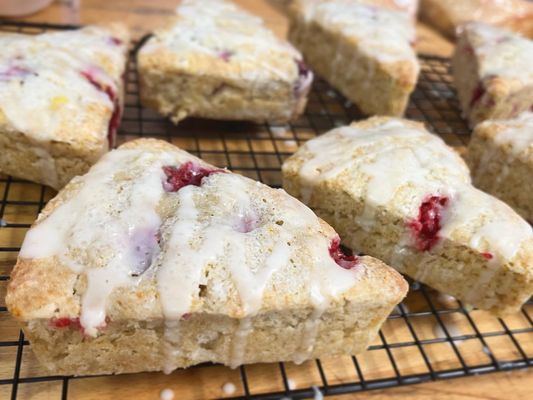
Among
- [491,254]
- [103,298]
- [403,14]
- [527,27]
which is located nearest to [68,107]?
[103,298]

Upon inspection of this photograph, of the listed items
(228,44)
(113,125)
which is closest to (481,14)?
(228,44)

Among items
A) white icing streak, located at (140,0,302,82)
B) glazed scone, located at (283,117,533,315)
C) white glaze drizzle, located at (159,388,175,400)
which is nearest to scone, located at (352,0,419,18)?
white icing streak, located at (140,0,302,82)

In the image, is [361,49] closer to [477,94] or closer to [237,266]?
[477,94]

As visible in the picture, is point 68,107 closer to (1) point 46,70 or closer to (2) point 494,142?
(1) point 46,70

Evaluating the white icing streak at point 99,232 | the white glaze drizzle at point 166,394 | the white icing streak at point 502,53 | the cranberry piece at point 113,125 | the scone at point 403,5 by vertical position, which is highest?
the white icing streak at point 502,53

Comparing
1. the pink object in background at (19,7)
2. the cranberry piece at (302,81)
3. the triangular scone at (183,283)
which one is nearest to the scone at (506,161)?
the cranberry piece at (302,81)

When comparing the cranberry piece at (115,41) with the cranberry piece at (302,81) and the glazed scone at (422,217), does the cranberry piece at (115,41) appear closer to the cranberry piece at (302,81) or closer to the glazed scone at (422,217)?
the cranberry piece at (302,81)
